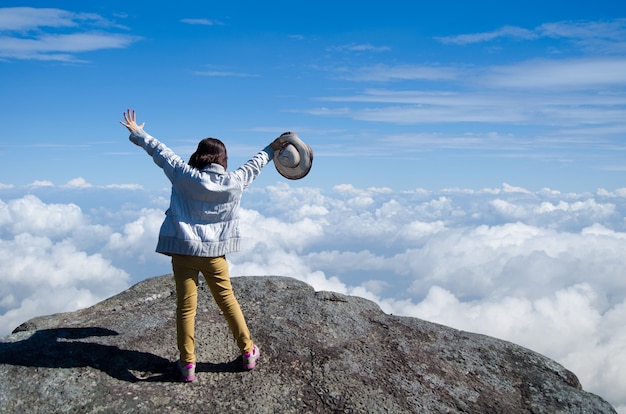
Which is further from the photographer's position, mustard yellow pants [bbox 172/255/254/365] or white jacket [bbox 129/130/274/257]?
mustard yellow pants [bbox 172/255/254/365]

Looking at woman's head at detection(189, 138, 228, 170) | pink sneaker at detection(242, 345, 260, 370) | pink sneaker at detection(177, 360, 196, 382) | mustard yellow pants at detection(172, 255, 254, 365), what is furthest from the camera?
pink sneaker at detection(242, 345, 260, 370)

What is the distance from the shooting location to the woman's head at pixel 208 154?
7.92m

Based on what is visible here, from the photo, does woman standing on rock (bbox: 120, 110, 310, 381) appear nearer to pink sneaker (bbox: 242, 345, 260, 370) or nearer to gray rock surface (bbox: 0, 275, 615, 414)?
pink sneaker (bbox: 242, 345, 260, 370)

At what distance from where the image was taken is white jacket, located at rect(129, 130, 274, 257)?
7789 millimetres

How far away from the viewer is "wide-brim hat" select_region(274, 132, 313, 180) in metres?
8.67

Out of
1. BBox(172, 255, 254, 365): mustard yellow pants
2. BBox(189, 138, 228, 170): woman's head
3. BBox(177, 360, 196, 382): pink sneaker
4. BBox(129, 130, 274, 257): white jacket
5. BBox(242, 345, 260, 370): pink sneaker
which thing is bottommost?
BBox(177, 360, 196, 382): pink sneaker

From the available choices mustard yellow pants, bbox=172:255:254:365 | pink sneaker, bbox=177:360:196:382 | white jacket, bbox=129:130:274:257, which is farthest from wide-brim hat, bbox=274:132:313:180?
pink sneaker, bbox=177:360:196:382

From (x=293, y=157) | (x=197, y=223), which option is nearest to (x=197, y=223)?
(x=197, y=223)

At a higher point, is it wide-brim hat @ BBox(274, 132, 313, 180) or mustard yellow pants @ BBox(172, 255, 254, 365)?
wide-brim hat @ BBox(274, 132, 313, 180)

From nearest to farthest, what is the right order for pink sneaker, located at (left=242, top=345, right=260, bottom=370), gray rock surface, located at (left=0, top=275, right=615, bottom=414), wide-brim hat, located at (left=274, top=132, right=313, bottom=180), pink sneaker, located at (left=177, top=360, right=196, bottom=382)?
gray rock surface, located at (left=0, top=275, right=615, bottom=414), pink sneaker, located at (left=177, top=360, right=196, bottom=382), pink sneaker, located at (left=242, top=345, right=260, bottom=370), wide-brim hat, located at (left=274, top=132, right=313, bottom=180)

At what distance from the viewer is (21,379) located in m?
8.19

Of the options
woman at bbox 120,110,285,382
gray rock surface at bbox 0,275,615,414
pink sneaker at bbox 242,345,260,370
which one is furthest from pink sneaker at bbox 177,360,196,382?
pink sneaker at bbox 242,345,260,370

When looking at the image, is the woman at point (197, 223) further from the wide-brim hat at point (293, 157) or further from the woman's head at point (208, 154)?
the wide-brim hat at point (293, 157)

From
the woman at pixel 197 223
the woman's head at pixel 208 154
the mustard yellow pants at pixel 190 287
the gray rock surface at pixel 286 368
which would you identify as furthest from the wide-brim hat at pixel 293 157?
the gray rock surface at pixel 286 368
